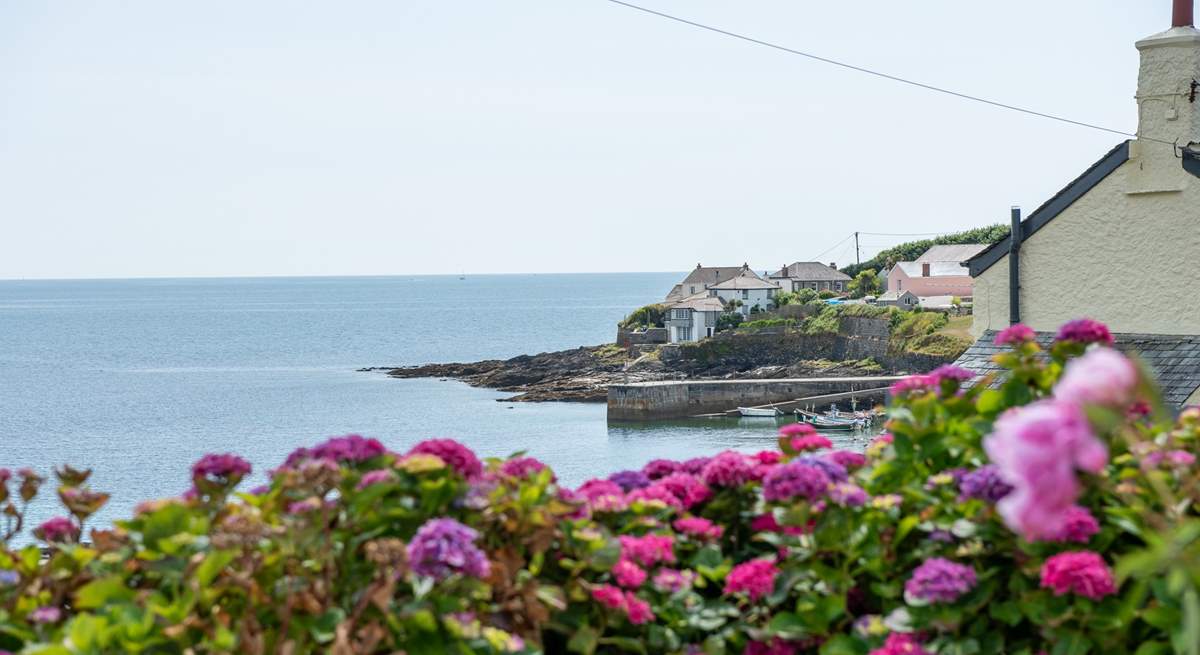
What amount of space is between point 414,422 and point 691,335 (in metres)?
31.3

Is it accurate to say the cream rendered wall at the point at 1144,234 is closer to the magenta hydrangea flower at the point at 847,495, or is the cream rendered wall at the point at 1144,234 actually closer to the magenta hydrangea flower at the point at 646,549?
the magenta hydrangea flower at the point at 847,495

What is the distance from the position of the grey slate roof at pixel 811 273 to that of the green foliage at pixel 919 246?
5.82 metres

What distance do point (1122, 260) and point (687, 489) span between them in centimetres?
881

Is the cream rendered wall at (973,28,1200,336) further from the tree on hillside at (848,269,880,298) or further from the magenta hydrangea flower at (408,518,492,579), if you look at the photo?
the tree on hillside at (848,269,880,298)

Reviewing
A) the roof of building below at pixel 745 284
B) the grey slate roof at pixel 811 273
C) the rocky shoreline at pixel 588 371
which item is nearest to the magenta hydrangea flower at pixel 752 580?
the rocky shoreline at pixel 588 371

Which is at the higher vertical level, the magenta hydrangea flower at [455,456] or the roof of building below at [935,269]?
the roof of building below at [935,269]

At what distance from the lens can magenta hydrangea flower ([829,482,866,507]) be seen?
319cm

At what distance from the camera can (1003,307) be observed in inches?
471

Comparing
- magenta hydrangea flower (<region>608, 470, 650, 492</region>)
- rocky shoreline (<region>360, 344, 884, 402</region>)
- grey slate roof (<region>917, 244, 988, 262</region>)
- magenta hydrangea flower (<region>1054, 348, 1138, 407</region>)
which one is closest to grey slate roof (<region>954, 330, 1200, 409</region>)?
magenta hydrangea flower (<region>608, 470, 650, 492</region>)

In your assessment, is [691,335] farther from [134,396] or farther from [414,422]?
[134,396]

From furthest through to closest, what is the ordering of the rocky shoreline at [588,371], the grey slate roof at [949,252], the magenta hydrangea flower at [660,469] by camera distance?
the grey slate roof at [949,252], the rocky shoreline at [588,371], the magenta hydrangea flower at [660,469]

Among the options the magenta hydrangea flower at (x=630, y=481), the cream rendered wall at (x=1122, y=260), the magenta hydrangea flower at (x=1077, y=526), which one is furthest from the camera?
the cream rendered wall at (x=1122, y=260)

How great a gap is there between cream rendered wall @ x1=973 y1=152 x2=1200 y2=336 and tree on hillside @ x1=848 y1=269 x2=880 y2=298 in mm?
94786

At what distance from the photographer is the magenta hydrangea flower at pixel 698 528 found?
3.44 metres
